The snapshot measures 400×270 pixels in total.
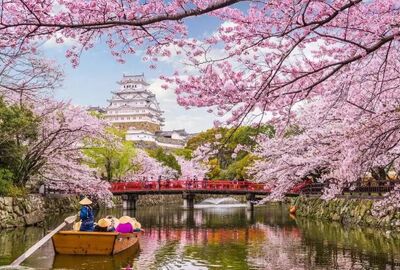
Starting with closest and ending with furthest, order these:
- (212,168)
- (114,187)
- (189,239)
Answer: (189,239) < (114,187) < (212,168)

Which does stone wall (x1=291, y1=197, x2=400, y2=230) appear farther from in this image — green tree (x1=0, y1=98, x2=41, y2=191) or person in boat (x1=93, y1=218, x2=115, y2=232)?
green tree (x1=0, y1=98, x2=41, y2=191)

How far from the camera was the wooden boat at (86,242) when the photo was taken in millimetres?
13562

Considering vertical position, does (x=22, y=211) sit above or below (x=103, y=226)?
above

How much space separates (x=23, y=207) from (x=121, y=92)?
6437 centimetres

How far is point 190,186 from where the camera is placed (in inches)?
1480

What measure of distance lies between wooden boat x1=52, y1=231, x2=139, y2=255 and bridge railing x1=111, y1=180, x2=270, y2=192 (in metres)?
23.0

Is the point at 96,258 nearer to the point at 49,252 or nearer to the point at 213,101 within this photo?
the point at 49,252

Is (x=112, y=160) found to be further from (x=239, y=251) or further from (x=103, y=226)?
(x=239, y=251)

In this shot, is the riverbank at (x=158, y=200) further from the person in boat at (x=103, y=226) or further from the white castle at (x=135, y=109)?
the person in boat at (x=103, y=226)

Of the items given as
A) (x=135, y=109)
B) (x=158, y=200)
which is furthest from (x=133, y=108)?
(x=158, y=200)

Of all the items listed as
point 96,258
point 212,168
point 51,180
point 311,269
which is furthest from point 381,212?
point 212,168

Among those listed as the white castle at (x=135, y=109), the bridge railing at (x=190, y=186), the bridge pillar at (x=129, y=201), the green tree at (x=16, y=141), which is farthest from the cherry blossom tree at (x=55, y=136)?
the white castle at (x=135, y=109)

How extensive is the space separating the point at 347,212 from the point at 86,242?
14.9 metres

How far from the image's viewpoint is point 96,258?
13.6 metres
